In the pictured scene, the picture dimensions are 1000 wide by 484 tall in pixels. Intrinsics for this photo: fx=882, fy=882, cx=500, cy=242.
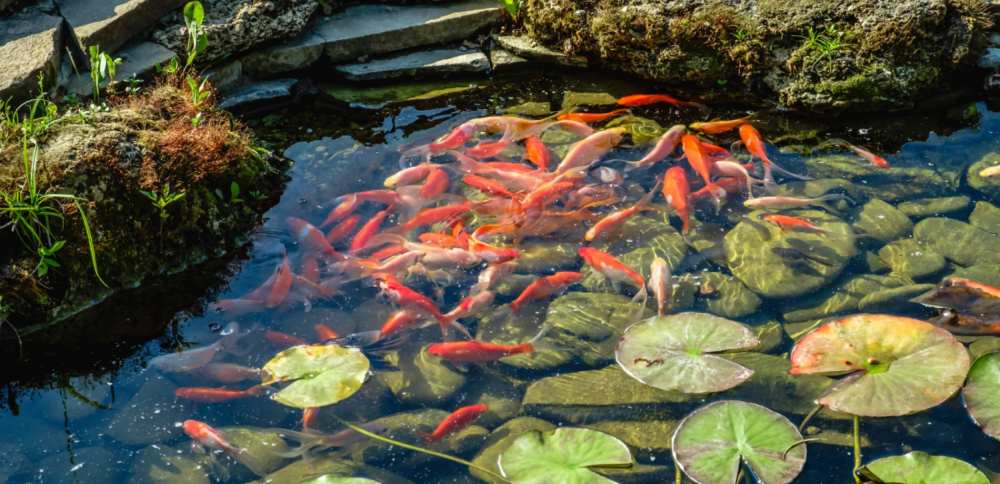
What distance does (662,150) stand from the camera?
5.71 m

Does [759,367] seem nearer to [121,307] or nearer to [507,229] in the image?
[507,229]

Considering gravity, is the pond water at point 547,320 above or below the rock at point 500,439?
above

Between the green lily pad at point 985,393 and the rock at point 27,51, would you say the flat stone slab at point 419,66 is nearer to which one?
the rock at point 27,51

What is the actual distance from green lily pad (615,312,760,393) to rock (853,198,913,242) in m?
1.39

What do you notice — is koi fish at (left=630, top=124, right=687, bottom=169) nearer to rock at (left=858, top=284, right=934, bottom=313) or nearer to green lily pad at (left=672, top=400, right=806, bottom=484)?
rock at (left=858, top=284, right=934, bottom=313)

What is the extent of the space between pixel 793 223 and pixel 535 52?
2.61 metres

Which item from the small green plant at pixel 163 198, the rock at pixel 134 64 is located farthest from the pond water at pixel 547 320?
the rock at pixel 134 64

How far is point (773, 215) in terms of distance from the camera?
518 cm

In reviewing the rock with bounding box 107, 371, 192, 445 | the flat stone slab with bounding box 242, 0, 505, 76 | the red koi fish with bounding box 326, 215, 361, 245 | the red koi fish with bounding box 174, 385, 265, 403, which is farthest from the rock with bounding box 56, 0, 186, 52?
the red koi fish with bounding box 174, 385, 265, 403

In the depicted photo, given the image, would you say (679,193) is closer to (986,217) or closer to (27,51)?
(986,217)

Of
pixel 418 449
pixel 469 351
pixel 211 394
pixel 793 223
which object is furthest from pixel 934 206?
pixel 211 394

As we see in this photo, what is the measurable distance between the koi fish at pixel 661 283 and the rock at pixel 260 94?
3.30 m

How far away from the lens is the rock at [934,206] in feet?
17.1

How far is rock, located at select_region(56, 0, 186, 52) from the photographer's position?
5.77 m
